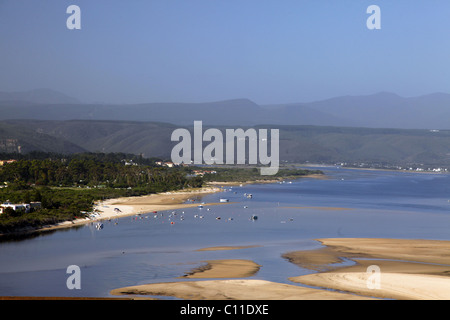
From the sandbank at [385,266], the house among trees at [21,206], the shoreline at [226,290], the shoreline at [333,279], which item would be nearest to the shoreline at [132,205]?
the house among trees at [21,206]

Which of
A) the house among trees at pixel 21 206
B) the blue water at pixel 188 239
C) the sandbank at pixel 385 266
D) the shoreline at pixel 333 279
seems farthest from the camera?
the house among trees at pixel 21 206

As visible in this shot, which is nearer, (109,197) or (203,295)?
(203,295)

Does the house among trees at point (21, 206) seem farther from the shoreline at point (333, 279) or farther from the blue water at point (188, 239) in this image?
the shoreline at point (333, 279)

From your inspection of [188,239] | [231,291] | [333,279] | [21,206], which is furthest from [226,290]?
[21,206]

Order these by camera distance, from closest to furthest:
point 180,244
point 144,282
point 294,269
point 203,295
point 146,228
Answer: point 203,295 < point 144,282 < point 294,269 < point 180,244 < point 146,228

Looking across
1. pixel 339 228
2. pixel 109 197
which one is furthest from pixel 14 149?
pixel 339 228

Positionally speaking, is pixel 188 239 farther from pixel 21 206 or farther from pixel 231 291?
pixel 231 291
